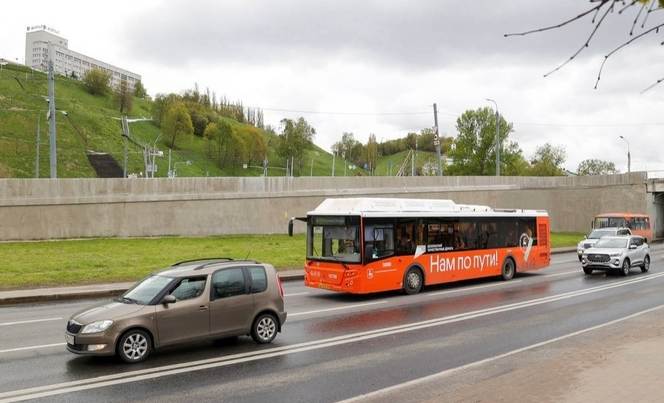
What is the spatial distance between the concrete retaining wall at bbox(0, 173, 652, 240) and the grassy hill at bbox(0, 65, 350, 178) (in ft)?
102

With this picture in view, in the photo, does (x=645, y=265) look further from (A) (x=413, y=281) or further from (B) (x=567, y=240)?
(B) (x=567, y=240)

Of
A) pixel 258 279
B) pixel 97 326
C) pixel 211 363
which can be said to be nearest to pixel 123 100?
pixel 258 279

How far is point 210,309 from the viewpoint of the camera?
35.7ft

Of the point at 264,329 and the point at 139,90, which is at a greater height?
the point at 139,90

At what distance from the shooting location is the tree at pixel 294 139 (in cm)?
12356

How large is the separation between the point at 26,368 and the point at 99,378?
5.05 feet

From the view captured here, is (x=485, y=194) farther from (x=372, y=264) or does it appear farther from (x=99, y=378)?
(x=99, y=378)

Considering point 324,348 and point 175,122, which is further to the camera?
point 175,122

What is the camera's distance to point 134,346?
1002cm

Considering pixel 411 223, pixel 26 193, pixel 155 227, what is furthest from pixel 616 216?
pixel 26 193

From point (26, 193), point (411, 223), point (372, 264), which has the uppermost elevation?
point (26, 193)

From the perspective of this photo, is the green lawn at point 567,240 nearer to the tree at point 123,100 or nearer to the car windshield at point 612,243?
the car windshield at point 612,243

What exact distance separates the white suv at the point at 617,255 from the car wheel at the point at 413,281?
9.35 meters

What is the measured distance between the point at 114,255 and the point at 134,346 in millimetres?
17832
